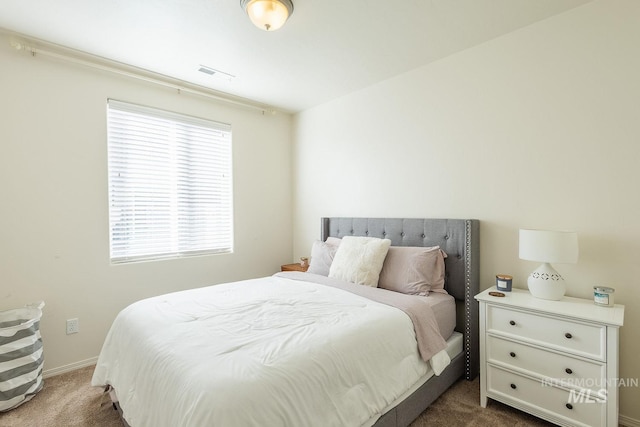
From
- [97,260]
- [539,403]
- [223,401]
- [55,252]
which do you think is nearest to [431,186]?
[539,403]

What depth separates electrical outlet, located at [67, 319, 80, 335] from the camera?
8.11 feet

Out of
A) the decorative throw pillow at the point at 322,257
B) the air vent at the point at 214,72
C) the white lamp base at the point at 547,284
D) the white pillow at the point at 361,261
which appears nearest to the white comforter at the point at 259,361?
the white pillow at the point at 361,261

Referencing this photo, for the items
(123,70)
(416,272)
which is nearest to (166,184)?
(123,70)

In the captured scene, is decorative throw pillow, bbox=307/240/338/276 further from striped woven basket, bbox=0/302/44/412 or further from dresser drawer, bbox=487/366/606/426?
striped woven basket, bbox=0/302/44/412

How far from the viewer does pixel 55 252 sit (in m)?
2.41

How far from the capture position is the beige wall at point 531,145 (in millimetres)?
1794

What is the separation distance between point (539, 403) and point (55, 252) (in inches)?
141

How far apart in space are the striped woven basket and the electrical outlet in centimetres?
26

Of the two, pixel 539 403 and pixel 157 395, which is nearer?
pixel 157 395

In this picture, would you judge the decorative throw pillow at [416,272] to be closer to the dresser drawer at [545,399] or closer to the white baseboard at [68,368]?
the dresser drawer at [545,399]

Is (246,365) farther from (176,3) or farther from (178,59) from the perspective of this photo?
(178,59)

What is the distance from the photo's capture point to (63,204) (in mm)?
2451

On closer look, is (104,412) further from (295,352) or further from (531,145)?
(531,145)

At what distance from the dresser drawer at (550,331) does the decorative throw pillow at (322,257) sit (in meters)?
1.39
